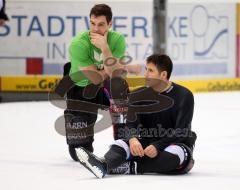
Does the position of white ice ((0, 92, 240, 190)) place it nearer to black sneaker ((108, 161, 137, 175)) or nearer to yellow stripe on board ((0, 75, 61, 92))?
black sneaker ((108, 161, 137, 175))

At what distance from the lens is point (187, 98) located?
18.7 ft

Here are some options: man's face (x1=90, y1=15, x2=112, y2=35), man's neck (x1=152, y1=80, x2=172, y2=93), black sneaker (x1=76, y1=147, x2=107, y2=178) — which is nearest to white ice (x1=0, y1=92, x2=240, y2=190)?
black sneaker (x1=76, y1=147, x2=107, y2=178)

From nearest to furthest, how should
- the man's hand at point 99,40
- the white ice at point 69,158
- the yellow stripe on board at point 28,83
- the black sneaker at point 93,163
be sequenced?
the white ice at point 69,158, the black sneaker at point 93,163, the man's hand at point 99,40, the yellow stripe on board at point 28,83

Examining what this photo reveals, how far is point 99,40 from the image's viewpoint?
6.29m

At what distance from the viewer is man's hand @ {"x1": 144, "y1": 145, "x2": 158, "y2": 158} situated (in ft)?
18.2

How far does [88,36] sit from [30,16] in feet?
19.6

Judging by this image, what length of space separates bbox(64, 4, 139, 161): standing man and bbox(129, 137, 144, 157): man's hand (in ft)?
3.19

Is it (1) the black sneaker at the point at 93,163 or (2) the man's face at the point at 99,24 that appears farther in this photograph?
(2) the man's face at the point at 99,24

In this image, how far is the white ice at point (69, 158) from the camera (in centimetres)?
530

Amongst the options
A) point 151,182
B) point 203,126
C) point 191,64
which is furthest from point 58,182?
point 191,64

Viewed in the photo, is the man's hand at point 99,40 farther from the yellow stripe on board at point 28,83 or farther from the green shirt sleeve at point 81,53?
the yellow stripe on board at point 28,83

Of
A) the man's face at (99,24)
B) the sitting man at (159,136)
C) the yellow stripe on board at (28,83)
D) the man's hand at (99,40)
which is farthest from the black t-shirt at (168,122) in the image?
the yellow stripe on board at (28,83)

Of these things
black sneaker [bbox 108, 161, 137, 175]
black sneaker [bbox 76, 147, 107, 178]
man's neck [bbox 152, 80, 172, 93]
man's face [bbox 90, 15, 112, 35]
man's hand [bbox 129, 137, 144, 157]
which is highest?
man's face [bbox 90, 15, 112, 35]

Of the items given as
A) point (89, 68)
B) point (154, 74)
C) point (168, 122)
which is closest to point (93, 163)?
point (168, 122)
